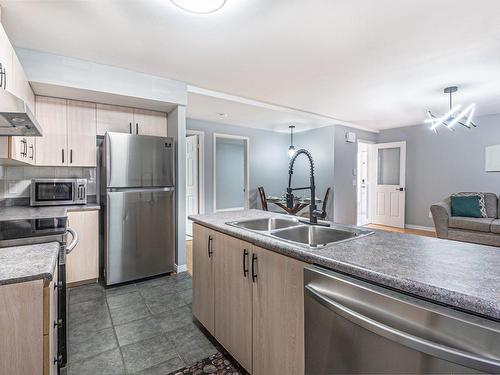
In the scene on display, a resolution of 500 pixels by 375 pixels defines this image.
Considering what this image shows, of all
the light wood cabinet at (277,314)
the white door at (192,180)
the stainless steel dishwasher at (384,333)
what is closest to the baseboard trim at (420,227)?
the white door at (192,180)

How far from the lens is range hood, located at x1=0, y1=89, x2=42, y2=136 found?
122cm

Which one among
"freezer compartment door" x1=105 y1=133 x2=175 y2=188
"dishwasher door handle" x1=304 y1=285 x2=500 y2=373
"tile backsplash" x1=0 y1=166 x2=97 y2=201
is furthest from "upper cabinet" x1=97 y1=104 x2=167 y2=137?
"dishwasher door handle" x1=304 y1=285 x2=500 y2=373

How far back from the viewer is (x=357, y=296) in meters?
0.91

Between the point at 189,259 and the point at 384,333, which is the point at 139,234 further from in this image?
the point at 384,333

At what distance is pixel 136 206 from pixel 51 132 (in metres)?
1.22

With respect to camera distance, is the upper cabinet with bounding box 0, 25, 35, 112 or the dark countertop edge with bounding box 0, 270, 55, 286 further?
the upper cabinet with bounding box 0, 25, 35, 112

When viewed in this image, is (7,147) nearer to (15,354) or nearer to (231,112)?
(15,354)

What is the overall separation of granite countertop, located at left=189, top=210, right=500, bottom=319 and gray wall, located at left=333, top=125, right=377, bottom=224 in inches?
170

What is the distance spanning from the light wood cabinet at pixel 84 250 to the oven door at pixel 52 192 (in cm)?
31

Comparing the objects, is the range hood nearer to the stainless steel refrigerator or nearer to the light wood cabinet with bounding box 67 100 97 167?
the stainless steel refrigerator

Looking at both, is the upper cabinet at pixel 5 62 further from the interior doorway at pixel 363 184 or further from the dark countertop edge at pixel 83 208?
the interior doorway at pixel 363 184

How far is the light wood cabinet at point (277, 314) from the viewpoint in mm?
1171

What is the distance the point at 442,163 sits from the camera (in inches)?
213

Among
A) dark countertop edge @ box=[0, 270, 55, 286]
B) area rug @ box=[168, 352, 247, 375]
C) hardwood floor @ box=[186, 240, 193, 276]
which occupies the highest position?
dark countertop edge @ box=[0, 270, 55, 286]
